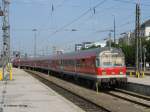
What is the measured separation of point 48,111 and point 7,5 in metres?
31.6

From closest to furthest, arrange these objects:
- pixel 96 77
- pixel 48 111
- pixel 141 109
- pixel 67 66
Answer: pixel 48 111
pixel 141 109
pixel 96 77
pixel 67 66

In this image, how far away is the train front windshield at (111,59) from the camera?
27281mm

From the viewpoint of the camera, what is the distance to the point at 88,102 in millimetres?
20172

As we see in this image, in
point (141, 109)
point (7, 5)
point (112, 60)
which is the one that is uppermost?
point (7, 5)

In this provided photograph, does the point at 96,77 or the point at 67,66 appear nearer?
the point at 96,77

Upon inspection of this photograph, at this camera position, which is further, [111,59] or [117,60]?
A: [117,60]

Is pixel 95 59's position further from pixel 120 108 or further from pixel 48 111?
pixel 48 111

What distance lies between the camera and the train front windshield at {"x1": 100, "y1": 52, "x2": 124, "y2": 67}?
27.3 m

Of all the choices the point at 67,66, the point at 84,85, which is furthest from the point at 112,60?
the point at 67,66

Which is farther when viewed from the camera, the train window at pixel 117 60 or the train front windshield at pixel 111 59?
the train window at pixel 117 60

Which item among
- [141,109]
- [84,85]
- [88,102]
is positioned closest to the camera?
[141,109]

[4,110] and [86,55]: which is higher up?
[86,55]

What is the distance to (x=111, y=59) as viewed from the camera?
27.7 meters

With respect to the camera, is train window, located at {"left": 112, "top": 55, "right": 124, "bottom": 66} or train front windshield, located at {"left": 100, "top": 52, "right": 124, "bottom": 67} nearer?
train front windshield, located at {"left": 100, "top": 52, "right": 124, "bottom": 67}
